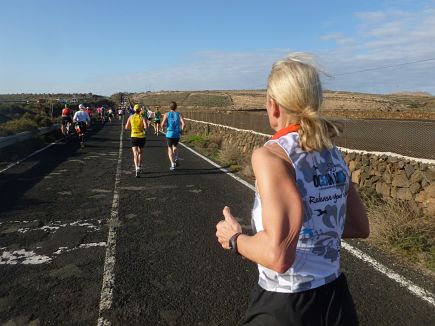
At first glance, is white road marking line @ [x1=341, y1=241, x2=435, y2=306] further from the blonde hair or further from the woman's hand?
the blonde hair

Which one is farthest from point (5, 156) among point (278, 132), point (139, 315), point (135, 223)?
point (278, 132)

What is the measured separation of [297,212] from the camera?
1.60 m

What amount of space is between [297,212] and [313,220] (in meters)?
0.17

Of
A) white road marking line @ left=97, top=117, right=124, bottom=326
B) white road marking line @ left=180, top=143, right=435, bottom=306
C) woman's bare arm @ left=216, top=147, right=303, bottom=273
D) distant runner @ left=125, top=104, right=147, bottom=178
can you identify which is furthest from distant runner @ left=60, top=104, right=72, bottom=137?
woman's bare arm @ left=216, top=147, right=303, bottom=273

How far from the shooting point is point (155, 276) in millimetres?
4945

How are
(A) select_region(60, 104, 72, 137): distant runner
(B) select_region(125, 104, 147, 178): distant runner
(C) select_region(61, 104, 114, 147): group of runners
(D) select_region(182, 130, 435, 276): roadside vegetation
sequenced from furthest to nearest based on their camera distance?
→ (A) select_region(60, 104, 72, 137): distant runner < (C) select_region(61, 104, 114, 147): group of runners < (B) select_region(125, 104, 147, 178): distant runner < (D) select_region(182, 130, 435, 276): roadside vegetation

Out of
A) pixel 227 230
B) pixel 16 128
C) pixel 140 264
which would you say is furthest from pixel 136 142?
pixel 16 128

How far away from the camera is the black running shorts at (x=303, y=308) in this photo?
1738 mm

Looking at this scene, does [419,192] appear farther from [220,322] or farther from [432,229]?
[220,322]

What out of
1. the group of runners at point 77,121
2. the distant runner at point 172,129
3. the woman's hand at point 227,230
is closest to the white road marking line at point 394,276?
the woman's hand at point 227,230

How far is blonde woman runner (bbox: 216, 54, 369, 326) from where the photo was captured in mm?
1607

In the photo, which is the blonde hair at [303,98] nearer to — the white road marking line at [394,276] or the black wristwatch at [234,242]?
the black wristwatch at [234,242]

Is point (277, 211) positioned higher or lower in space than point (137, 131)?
higher

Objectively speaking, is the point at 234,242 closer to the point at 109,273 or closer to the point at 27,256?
the point at 109,273
